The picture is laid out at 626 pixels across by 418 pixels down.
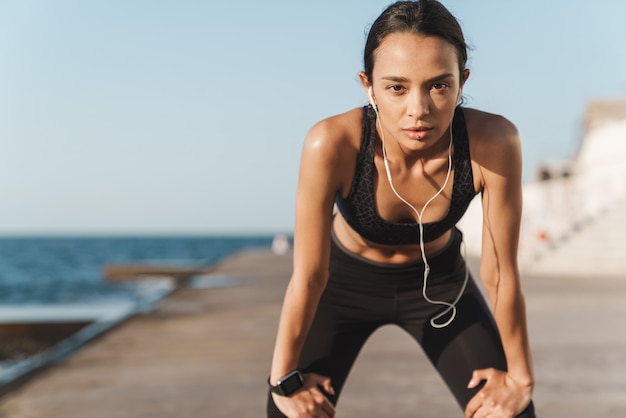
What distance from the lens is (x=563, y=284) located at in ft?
43.3

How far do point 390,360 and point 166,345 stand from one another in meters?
2.32

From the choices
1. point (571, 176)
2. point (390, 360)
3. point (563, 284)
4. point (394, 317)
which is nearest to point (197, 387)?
point (390, 360)

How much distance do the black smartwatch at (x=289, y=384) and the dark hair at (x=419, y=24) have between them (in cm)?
99

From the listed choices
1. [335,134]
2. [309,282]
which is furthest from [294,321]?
[335,134]

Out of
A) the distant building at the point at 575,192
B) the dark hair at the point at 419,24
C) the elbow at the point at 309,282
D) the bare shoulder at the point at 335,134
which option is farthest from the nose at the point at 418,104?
the distant building at the point at 575,192

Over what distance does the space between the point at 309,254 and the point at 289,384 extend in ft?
1.43

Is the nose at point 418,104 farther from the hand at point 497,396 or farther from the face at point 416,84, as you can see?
the hand at point 497,396

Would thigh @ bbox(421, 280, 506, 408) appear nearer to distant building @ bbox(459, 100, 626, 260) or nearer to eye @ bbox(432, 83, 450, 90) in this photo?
eye @ bbox(432, 83, 450, 90)

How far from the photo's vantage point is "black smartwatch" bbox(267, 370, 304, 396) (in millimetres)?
2418

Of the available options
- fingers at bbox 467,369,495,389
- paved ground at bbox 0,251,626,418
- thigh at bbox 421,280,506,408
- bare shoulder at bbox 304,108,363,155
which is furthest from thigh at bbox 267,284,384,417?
paved ground at bbox 0,251,626,418

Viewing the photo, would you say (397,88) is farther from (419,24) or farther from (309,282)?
(309,282)

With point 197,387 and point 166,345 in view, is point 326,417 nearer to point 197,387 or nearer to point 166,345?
point 197,387

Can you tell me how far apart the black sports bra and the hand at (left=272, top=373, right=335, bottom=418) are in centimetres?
52

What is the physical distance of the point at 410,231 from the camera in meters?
2.48
